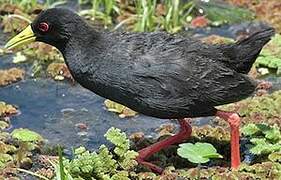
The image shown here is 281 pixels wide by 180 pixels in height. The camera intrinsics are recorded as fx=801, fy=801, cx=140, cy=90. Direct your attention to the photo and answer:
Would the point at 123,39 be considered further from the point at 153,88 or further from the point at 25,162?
the point at 25,162

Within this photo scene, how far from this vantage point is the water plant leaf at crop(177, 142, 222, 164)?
618 cm

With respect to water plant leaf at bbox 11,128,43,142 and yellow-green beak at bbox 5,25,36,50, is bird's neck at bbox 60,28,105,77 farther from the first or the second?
water plant leaf at bbox 11,128,43,142

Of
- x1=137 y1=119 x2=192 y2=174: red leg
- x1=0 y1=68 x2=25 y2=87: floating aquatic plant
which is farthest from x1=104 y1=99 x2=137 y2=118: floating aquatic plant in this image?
x1=0 y1=68 x2=25 y2=87: floating aquatic plant

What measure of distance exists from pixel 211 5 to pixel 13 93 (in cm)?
310

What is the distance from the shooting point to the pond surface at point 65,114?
7648mm

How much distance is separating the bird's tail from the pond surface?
4.07ft

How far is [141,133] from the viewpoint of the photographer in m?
7.54

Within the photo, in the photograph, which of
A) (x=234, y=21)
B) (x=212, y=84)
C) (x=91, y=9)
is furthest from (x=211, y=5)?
(x=212, y=84)

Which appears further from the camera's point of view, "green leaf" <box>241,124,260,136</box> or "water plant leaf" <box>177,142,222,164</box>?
"green leaf" <box>241,124,260,136</box>

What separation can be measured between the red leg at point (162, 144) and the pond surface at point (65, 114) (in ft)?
1.84

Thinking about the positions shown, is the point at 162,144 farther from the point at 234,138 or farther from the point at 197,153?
the point at 197,153

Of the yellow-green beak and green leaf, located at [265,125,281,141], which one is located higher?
the yellow-green beak

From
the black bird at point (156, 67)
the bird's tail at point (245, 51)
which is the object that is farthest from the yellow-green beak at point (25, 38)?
the bird's tail at point (245, 51)

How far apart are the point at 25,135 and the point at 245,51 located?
2107 millimetres
